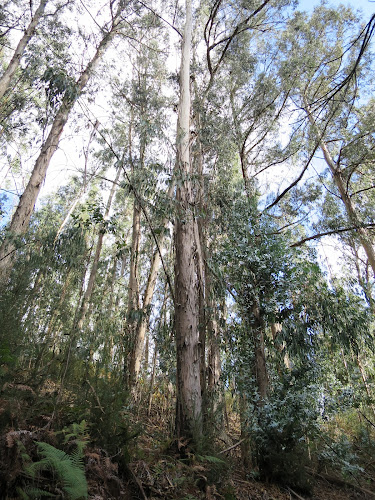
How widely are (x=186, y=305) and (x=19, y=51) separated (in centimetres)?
759

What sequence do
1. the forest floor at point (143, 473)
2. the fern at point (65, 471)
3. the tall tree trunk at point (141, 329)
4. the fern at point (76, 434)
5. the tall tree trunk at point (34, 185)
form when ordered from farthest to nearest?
the tall tree trunk at point (34, 185) → the tall tree trunk at point (141, 329) → the fern at point (76, 434) → the forest floor at point (143, 473) → the fern at point (65, 471)

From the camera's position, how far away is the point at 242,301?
15.0 ft

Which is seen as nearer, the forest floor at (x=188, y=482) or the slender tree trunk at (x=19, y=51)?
the forest floor at (x=188, y=482)

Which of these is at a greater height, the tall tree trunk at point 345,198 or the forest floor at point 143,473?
the tall tree trunk at point 345,198

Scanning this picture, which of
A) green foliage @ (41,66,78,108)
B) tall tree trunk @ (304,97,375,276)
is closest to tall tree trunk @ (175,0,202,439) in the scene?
green foliage @ (41,66,78,108)

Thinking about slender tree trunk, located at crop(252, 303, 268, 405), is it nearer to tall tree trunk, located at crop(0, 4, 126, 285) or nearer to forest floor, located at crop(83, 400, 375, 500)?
forest floor, located at crop(83, 400, 375, 500)

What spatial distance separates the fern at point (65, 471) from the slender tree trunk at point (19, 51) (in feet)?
25.4

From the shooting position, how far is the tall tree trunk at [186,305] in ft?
9.80

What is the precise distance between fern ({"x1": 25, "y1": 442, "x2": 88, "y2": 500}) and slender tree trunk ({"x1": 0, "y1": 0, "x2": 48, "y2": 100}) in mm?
7754

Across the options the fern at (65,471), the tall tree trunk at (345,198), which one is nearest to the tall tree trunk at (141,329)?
the fern at (65,471)

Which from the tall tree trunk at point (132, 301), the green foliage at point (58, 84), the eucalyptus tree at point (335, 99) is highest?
the eucalyptus tree at point (335, 99)

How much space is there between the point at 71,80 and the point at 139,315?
392cm

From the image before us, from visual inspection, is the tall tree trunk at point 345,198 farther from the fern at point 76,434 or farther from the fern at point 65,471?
the fern at point 65,471

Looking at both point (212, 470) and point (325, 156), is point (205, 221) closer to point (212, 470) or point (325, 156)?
point (212, 470)
